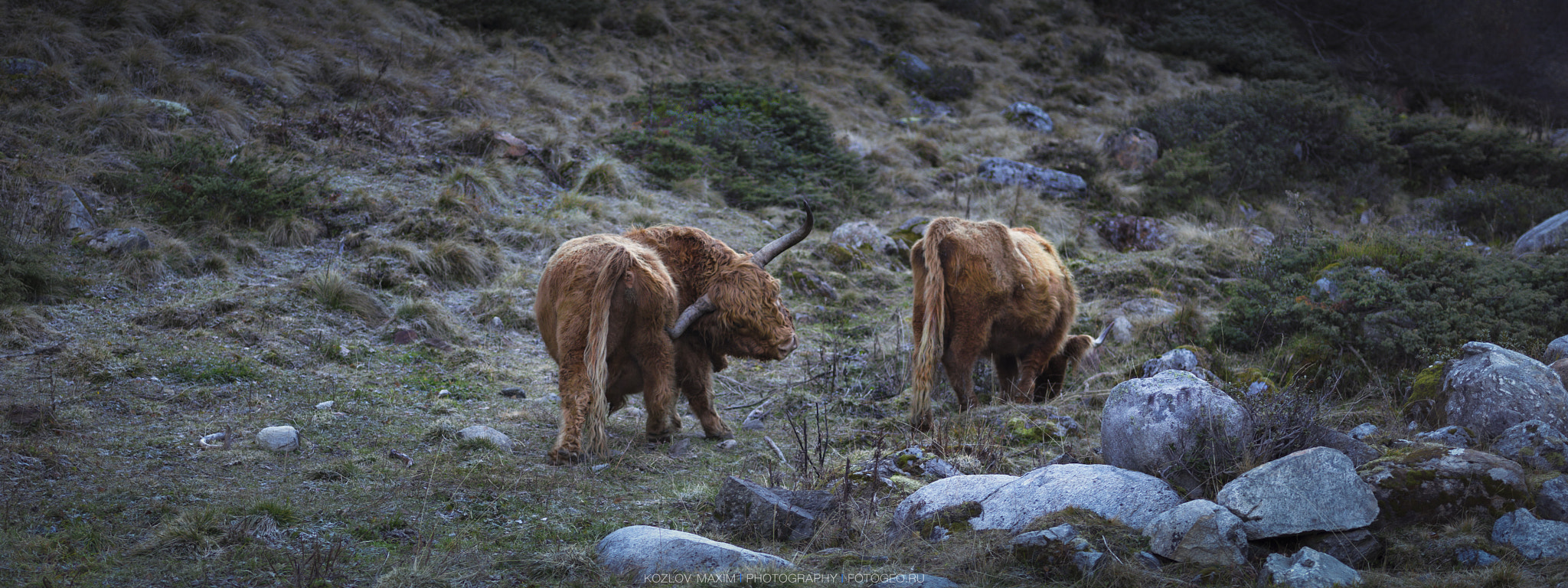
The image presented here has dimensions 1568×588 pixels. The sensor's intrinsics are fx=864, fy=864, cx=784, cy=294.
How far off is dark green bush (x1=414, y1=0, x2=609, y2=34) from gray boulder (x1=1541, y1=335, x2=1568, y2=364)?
16.8 metres

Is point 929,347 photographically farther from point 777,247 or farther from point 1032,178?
point 1032,178

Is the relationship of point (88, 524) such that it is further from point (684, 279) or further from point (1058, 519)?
point (1058, 519)

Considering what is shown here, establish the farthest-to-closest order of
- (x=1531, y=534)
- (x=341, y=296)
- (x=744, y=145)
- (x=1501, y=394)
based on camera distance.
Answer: (x=744, y=145), (x=341, y=296), (x=1501, y=394), (x=1531, y=534)

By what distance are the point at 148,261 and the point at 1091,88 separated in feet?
65.6

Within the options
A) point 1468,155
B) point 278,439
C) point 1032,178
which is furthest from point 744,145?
point 1468,155

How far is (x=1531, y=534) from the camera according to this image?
3.29 m

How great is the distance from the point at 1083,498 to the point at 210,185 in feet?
29.4

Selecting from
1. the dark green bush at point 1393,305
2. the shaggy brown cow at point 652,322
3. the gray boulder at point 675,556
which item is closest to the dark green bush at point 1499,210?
the dark green bush at point 1393,305

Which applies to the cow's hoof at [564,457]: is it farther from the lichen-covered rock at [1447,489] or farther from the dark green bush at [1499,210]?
the dark green bush at [1499,210]

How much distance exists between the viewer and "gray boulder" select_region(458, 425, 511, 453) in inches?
212

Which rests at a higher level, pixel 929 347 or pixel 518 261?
pixel 929 347

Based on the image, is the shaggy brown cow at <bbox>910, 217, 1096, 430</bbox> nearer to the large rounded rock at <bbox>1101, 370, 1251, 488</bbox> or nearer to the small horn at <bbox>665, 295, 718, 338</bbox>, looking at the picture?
the small horn at <bbox>665, 295, 718, 338</bbox>

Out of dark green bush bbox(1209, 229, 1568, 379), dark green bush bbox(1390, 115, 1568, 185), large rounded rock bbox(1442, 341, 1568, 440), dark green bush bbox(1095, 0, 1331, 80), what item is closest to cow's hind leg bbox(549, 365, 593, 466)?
large rounded rock bbox(1442, 341, 1568, 440)

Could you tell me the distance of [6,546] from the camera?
3.17 meters
